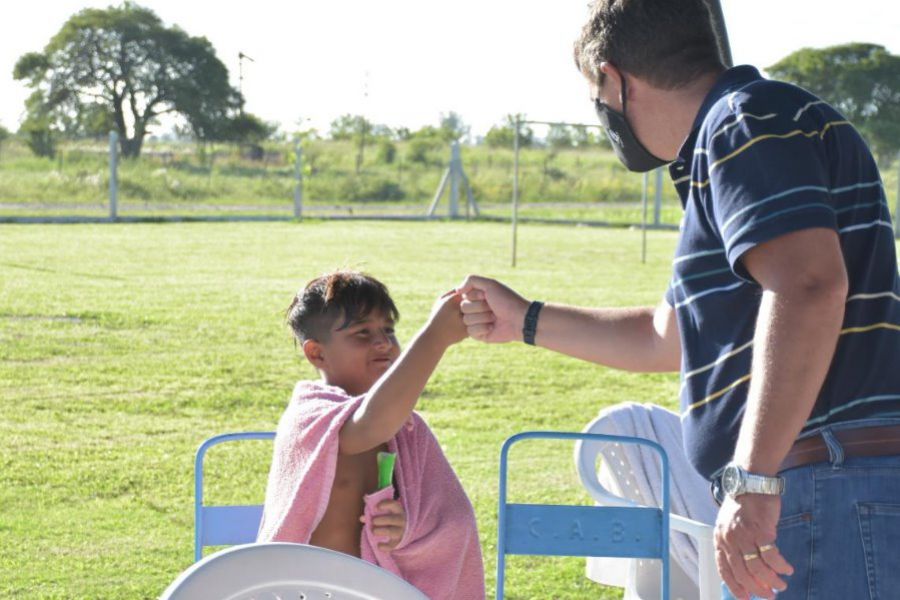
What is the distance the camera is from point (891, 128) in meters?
37.3

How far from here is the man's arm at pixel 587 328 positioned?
2.38m

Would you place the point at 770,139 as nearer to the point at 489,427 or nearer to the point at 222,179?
the point at 489,427

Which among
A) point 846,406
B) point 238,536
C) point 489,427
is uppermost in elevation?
point 846,406

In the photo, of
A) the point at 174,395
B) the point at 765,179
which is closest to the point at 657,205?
the point at 174,395

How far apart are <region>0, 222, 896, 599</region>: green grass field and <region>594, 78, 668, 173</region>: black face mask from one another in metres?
1.13

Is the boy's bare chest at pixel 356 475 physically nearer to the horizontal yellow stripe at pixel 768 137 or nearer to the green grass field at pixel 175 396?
the green grass field at pixel 175 396

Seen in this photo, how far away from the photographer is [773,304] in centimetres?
173

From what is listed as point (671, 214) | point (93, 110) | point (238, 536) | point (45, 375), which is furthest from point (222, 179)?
point (238, 536)

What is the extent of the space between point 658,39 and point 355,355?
3.83 feet

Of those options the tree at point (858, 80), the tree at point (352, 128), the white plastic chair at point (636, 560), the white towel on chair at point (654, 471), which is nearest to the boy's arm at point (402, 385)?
the white plastic chair at point (636, 560)

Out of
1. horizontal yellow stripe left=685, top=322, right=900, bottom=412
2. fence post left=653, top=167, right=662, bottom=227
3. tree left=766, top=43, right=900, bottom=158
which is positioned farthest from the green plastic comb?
tree left=766, top=43, right=900, bottom=158

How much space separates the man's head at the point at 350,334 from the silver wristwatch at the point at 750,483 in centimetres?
122

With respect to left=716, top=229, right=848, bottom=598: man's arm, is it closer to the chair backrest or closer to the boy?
the boy

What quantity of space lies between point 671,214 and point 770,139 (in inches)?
1264
